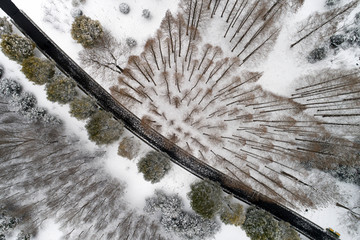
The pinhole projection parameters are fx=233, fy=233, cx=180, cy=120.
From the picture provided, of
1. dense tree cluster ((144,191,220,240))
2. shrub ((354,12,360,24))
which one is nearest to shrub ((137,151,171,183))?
dense tree cluster ((144,191,220,240))

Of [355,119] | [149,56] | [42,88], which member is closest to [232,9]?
[149,56]

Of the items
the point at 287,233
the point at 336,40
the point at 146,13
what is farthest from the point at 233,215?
the point at 146,13

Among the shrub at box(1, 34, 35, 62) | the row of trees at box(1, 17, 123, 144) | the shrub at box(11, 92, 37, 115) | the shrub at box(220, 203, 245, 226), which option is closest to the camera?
the shrub at box(1, 34, 35, 62)

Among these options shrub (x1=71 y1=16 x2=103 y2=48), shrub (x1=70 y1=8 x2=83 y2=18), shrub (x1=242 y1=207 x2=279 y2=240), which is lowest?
shrub (x1=242 y1=207 x2=279 y2=240)

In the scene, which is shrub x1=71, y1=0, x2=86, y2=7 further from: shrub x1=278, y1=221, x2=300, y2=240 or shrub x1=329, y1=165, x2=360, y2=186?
shrub x1=329, y1=165, x2=360, y2=186

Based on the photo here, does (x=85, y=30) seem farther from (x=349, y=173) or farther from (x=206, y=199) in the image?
(x=349, y=173)

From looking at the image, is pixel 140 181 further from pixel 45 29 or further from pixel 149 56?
pixel 45 29
